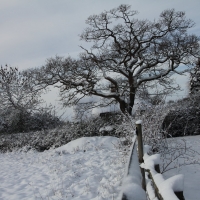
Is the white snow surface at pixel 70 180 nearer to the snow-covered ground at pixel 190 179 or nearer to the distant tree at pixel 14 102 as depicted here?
the snow-covered ground at pixel 190 179

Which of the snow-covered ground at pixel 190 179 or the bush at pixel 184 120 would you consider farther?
the bush at pixel 184 120

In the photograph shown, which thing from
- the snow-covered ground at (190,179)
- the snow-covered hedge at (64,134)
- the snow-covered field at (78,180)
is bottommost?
the snow-covered ground at (190,179)

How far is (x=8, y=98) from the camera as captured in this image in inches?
822

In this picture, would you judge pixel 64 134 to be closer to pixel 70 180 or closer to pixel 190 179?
pixel 70 180

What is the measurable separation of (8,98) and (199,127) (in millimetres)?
15142

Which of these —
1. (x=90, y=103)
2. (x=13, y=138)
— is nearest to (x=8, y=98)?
(x=13, y=138)

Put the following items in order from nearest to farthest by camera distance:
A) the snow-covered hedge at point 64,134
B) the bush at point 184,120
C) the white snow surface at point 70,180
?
1. the white snow surface at point 70,180
2. the snow-covered hedge at point 64,134
3. the bush at point 184,120

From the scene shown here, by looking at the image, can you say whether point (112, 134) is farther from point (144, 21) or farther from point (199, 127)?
point (144, 21)

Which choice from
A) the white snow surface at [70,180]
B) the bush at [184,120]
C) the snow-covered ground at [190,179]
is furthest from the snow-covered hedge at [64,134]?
the snow-covered ground at [190,179]

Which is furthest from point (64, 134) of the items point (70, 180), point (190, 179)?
point (190, 179)

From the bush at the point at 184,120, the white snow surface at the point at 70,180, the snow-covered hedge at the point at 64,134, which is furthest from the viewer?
the bush at the point at 184,120

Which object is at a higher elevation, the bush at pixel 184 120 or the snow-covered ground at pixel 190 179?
the bush at pixel 184 120

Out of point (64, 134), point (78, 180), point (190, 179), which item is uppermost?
point (64, 134)

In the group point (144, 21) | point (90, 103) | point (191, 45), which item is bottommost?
point (90, 103)
